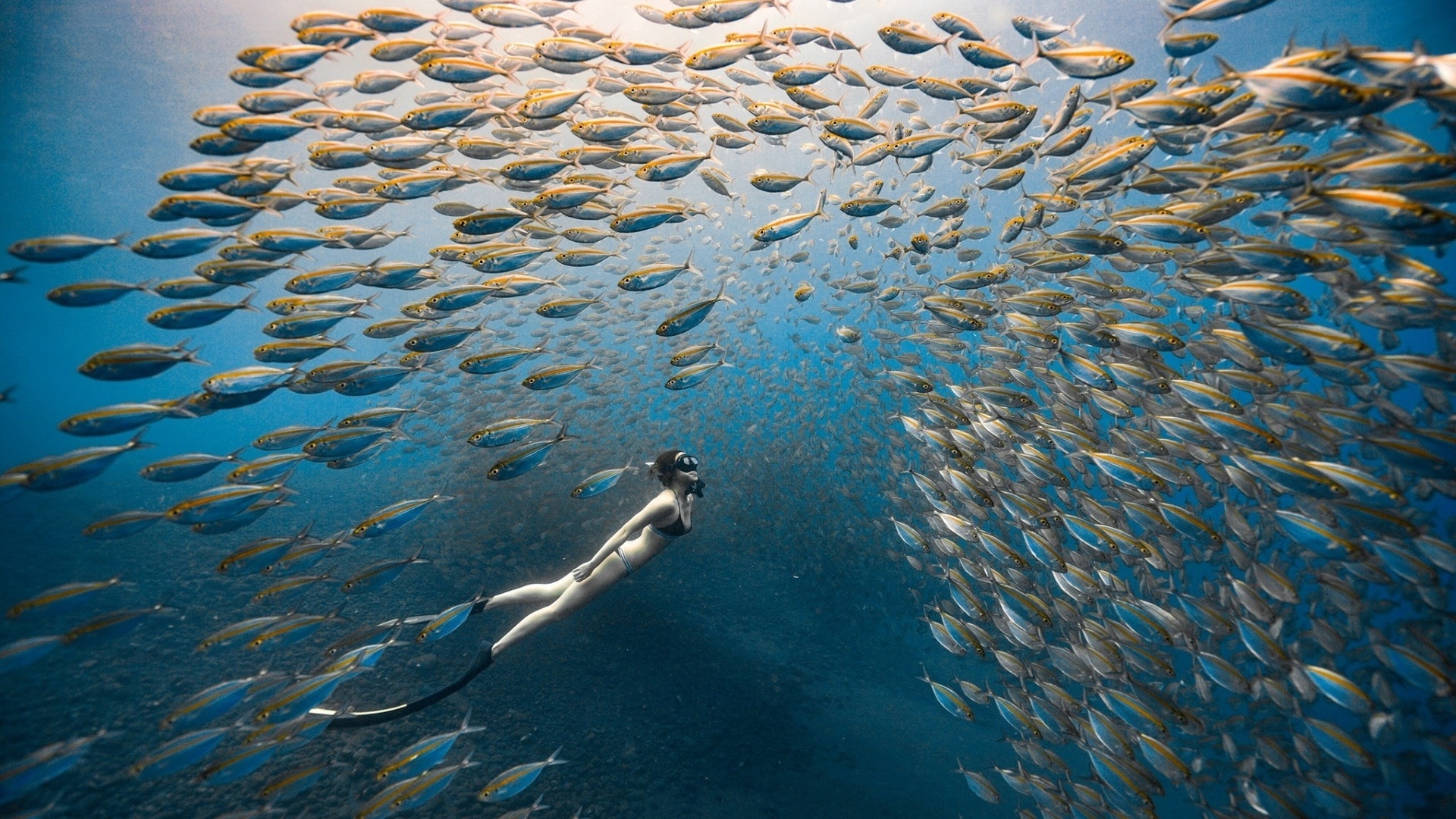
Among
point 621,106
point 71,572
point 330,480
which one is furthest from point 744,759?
point 621,106

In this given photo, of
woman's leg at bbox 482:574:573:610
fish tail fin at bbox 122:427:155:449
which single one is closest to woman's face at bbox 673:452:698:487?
woman's leg at bbox 482:574:573:610

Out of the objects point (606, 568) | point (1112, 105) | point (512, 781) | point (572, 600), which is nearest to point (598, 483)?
point (606, 568)

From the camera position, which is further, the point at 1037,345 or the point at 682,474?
the point at 682,474

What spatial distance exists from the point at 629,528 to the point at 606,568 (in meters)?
0.66

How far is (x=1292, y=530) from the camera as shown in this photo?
11.8 ft

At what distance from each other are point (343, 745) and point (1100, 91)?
923cm

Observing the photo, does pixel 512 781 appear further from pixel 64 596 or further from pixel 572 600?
pixel 64 596

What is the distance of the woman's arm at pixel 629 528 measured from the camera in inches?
220

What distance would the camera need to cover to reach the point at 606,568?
235 inches

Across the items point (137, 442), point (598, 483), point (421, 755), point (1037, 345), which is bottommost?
point (421, 755)

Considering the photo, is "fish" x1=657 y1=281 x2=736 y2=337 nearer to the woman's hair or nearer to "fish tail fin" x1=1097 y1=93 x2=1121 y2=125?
the woman's hair

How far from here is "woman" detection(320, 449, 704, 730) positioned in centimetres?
560

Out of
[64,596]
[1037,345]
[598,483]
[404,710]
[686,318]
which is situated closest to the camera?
[64,596]

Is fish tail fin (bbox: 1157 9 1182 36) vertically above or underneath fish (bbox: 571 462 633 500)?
above
